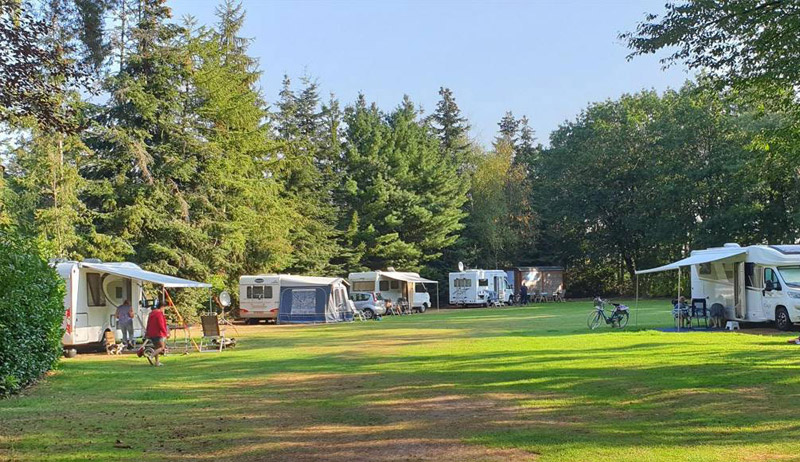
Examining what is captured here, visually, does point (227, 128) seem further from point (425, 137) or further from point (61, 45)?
point (61, 45)

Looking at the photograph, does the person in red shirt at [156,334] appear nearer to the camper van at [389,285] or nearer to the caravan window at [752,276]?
the caravan window at [752,276]

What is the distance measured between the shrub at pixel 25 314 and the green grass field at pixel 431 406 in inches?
13.3

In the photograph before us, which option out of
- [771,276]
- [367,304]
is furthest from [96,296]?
[771,276]

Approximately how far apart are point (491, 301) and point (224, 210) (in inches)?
664

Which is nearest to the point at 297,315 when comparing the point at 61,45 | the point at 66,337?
the point at 66,337

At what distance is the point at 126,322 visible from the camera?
56.1 feet

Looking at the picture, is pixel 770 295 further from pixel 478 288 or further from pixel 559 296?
pixel 559 296

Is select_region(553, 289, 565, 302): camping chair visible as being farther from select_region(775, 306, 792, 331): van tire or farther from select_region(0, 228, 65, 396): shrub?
select_region(0, 228, 65, 396): shrub

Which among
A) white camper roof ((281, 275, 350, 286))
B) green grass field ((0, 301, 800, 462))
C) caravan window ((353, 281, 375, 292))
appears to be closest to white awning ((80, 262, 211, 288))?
green grass field ((0, 301, 800, 462))

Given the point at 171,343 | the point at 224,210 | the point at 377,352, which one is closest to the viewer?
the point at 377,352

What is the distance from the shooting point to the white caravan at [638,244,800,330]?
18.7m

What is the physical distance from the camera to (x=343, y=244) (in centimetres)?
4381

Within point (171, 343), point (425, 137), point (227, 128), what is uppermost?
point (425, 137)

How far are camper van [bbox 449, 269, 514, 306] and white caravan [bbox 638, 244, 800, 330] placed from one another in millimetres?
20097
